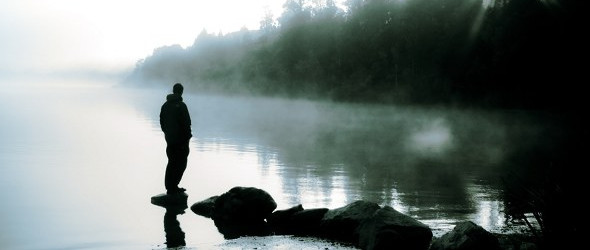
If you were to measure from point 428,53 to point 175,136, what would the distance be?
222ft

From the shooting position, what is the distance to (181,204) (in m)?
11.8

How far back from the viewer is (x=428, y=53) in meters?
75.9

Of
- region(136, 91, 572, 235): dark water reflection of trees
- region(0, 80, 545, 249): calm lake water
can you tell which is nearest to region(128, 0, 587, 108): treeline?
region(136, 91, 572, 235): dark water reflection of trees

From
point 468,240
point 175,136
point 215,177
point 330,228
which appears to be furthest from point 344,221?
point 215,177

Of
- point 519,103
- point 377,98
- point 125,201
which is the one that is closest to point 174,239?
point 125,201

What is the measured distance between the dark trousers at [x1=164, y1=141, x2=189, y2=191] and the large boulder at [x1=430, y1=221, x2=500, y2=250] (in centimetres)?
602

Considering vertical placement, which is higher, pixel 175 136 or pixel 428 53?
pixel 428 53

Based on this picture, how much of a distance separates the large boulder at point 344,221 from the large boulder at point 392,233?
378 mm

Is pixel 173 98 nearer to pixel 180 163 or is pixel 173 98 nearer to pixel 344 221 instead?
pixel 180 163

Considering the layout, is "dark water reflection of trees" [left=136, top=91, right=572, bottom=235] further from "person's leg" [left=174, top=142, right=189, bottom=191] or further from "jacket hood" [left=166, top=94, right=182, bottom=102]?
"jacket hood" [left=166, top=94, right=182, bottom=102]

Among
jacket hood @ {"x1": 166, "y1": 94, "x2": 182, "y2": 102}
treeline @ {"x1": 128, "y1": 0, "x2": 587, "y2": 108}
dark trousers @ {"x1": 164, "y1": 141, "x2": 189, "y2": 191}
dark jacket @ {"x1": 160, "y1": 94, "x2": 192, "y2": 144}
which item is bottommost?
dark trousers @ {"x1": 164, "y1": 141, "x2": 189, "y2": 191}

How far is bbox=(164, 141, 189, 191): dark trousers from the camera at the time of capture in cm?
1216

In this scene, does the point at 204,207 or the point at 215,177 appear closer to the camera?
the point at 204,207

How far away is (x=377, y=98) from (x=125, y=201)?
229ft
